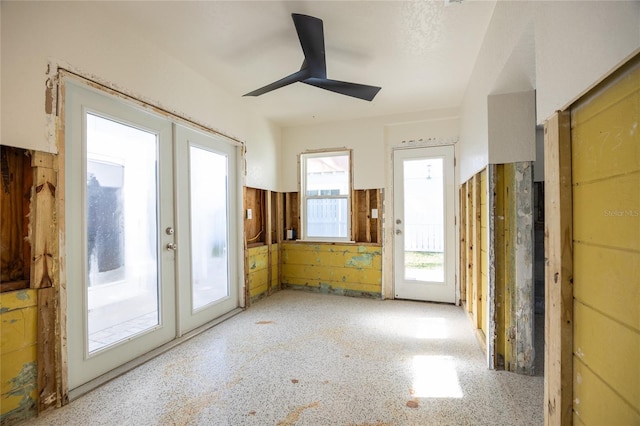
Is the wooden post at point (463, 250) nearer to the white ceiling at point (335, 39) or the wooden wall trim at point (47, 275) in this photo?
the white ceiling at point (335, 39)

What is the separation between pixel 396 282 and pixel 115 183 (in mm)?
3714

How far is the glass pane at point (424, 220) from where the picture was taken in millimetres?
4109

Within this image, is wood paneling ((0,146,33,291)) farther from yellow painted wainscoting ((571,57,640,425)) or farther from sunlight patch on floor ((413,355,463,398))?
yellow painted wainscoting ((571,57,640,425))

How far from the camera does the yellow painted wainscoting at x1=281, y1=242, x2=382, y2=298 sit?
4.36 m

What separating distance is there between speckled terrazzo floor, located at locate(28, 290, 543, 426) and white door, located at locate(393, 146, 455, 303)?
967mm

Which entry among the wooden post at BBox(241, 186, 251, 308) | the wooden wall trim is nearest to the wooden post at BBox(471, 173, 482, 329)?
the wooden post at BBox(241, 186, 251, 308)

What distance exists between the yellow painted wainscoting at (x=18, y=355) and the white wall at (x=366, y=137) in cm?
351

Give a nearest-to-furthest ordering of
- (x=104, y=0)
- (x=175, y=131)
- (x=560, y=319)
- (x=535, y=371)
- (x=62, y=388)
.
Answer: (x=560, y=319) → (x=62, y=388) → (x=104, y=0) → (x=535, y=371) → (x=175, y=131)

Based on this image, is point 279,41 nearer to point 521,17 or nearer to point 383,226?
point 521,17

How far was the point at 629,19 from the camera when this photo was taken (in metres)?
0.78

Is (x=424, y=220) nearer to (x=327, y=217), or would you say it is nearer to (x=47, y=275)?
(x=327, y=217)

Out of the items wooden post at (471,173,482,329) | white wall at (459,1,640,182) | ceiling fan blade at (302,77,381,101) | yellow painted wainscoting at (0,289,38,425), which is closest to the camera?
white wall at (459,1,640,182)

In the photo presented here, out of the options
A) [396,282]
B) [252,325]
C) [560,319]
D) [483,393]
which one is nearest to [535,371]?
[483,393]

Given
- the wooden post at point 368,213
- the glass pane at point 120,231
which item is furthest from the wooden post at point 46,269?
the wooden post at point 368,213
